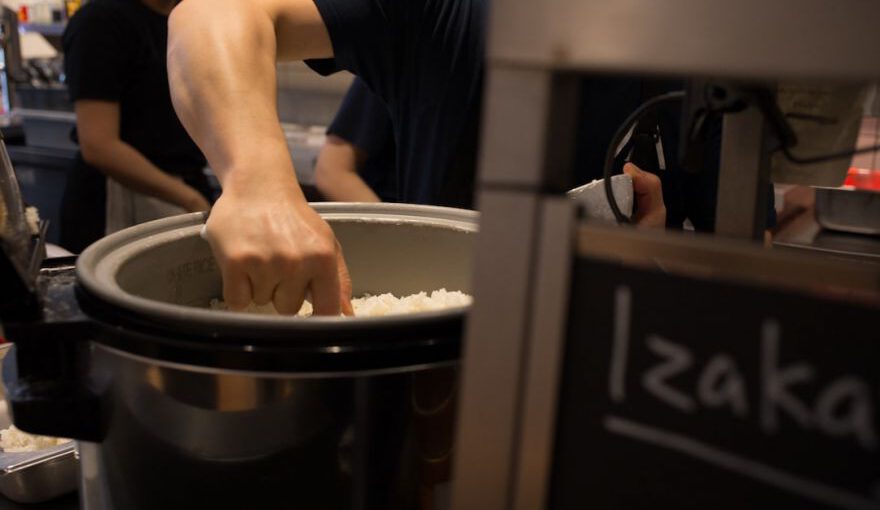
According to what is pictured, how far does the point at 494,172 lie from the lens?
392 mm

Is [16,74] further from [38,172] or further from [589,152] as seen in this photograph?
[589,152]

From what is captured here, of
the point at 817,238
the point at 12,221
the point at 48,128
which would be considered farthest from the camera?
the point at 48,128

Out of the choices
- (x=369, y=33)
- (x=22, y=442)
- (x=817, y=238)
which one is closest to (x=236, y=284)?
(x=22, y=442)

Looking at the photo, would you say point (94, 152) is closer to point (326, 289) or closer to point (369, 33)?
point (369, 33)

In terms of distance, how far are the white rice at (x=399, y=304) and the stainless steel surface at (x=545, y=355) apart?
46 cm

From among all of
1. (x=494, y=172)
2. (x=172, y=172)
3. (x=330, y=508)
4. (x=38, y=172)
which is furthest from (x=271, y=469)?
(x=38, y=172)

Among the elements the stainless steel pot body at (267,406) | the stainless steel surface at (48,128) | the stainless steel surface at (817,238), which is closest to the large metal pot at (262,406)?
the stainless steel pot body at (267,406)

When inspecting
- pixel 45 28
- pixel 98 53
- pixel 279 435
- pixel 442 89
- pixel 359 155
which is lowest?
pixel 279 435

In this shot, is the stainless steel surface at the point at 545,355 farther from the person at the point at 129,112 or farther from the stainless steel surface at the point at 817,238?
the person at the point at 129,112

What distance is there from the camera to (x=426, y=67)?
1241 millimetres

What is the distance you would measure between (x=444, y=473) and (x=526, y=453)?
225 millimetres

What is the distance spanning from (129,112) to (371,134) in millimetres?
807

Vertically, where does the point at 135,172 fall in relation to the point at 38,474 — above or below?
above

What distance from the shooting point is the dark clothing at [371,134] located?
7.05 feet
